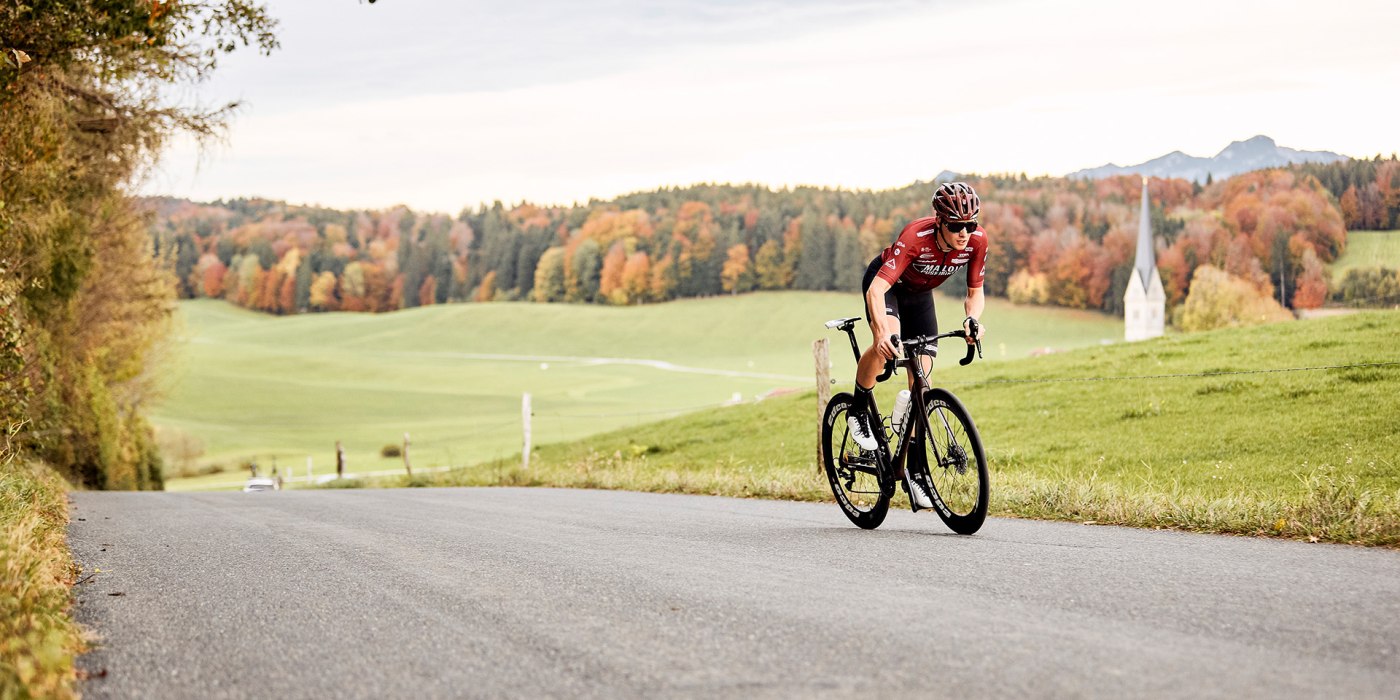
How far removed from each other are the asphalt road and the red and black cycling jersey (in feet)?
5.50

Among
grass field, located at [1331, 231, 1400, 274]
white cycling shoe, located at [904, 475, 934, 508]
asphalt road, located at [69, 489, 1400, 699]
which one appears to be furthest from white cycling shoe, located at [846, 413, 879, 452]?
grass field, located at [1331, 231, 1400, 274]

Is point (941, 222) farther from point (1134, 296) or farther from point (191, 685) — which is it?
point (1134, 296)

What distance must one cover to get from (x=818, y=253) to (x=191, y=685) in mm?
126582

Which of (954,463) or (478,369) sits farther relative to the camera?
(478,369)

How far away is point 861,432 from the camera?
8.47m

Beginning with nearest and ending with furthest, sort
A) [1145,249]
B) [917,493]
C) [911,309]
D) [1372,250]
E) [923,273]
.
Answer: [923,273]
[917,493]
[911,309]
[1372,250]
[1145,249]

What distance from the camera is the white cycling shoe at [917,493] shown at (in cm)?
794

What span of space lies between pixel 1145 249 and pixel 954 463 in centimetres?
8675

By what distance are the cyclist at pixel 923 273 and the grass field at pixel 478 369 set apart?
137 ft

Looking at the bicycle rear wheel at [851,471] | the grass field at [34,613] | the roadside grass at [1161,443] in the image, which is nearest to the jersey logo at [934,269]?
the bicycle rear wheel at [851,471]

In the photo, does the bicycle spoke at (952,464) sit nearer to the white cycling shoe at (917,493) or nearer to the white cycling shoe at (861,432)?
the white cycling shoe at (917,493)

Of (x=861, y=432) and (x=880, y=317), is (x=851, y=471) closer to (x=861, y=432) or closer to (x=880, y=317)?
(x=861, y=432)

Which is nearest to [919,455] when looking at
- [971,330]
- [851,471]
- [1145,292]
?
[851,471]

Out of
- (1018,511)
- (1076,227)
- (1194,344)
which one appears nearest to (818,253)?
(1076,227)
